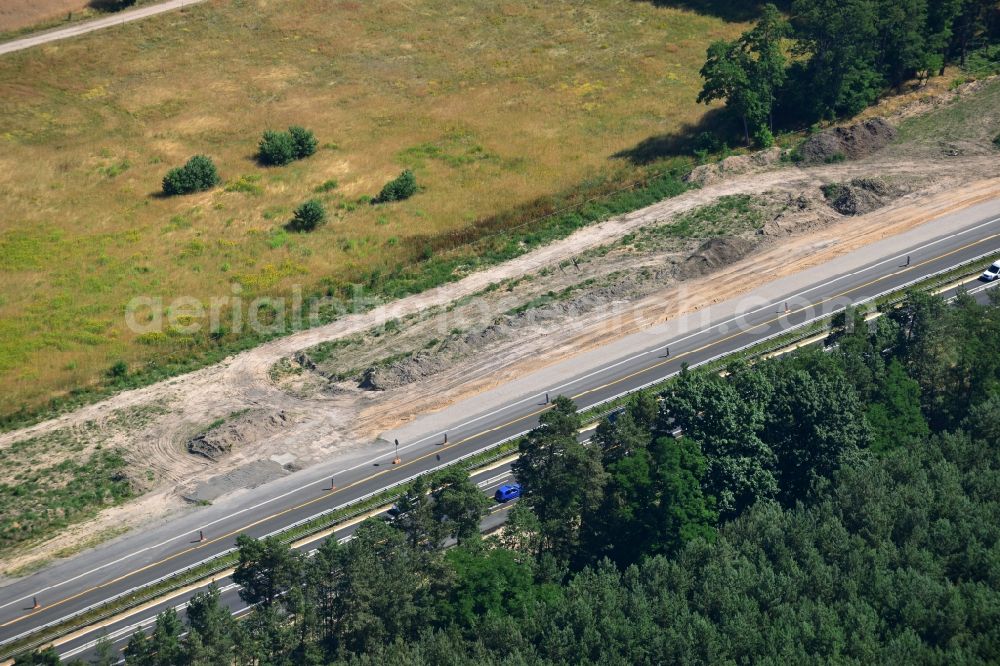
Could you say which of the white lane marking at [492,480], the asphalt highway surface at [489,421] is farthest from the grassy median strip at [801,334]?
the white lane marking at [492,480]

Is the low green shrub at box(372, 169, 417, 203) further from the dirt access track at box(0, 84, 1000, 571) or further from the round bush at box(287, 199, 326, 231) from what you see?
the dirt access track at box(0, 84, 1000, 571)

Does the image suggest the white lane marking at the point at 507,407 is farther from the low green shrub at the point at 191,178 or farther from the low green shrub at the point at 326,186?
the low green shrub at the point at 191,178

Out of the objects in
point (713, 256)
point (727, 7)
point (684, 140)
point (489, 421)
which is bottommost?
point (489, 421)

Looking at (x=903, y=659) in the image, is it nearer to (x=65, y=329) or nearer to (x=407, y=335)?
(x=407, y=335)

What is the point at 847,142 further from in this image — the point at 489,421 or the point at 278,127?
the point at 278,127

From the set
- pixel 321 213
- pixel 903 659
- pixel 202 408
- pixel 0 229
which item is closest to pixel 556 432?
pixel 903 659

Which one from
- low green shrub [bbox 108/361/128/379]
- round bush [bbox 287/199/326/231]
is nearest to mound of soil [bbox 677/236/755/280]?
round bush [bbox 287/199/326/231]

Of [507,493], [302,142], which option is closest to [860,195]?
[507,493]
